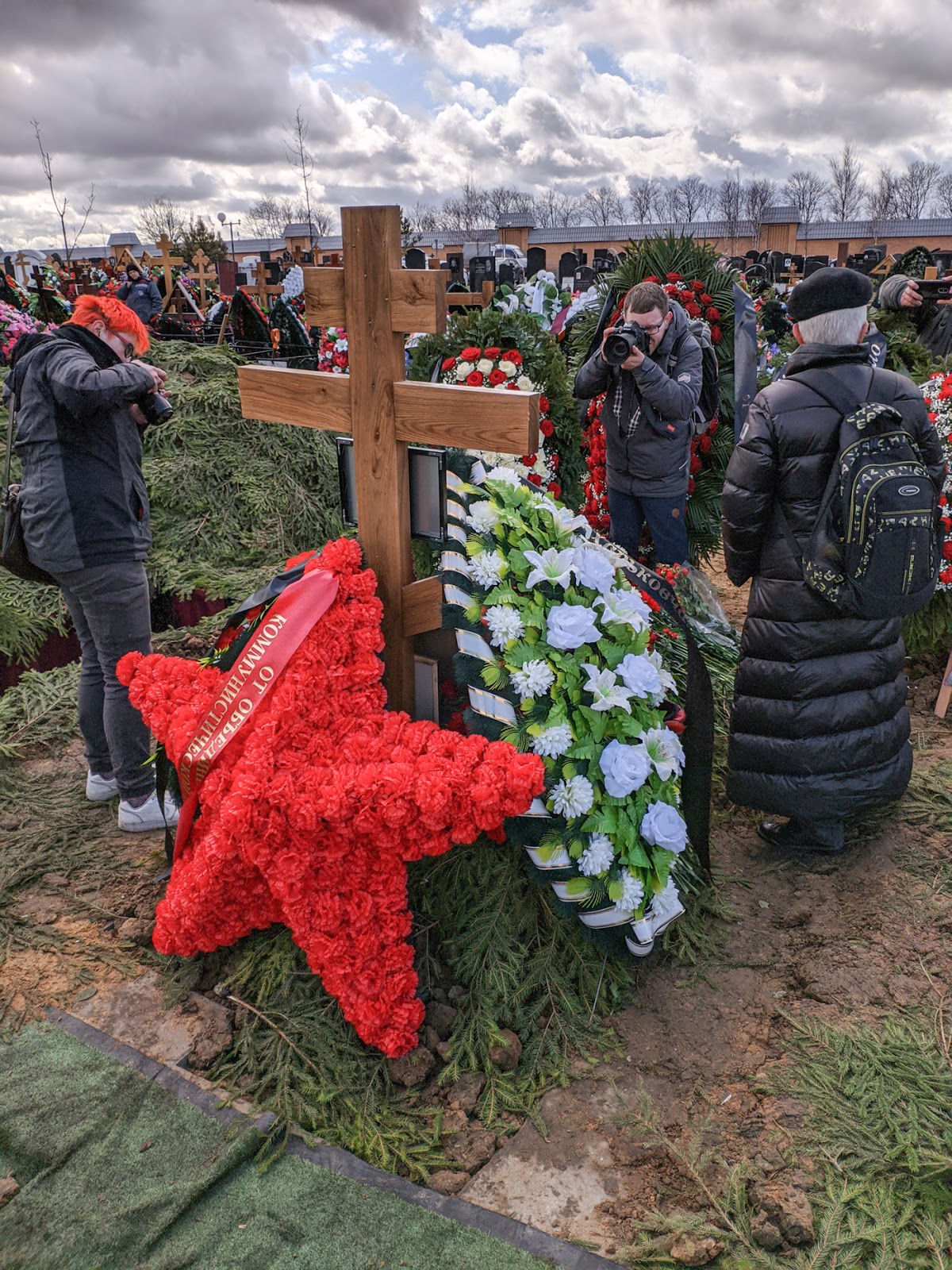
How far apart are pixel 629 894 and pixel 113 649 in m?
1.97

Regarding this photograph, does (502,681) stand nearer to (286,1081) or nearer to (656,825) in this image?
(656,825)

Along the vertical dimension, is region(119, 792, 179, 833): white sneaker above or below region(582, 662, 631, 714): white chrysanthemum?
below

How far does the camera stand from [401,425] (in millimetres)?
2258

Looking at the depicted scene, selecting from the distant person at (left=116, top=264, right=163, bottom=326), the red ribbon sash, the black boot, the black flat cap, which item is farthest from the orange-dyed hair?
the distant person at (left=116, top=264, right=163, bottom=326)

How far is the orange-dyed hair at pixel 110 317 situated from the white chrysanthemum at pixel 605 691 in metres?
2.01

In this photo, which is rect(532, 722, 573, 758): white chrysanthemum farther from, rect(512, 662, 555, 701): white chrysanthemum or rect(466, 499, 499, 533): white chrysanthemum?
rect(466, 499, 499, 533): white chrysanthemum

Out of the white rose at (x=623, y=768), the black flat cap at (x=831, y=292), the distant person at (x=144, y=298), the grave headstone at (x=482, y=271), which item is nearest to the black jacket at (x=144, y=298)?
Answer: the distant person at (x=144, y=298)

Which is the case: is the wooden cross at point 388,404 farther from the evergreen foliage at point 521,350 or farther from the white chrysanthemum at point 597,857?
the evergreen foliage at point 521,350

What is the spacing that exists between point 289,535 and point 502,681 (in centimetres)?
420

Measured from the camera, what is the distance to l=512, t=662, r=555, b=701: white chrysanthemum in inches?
80.6

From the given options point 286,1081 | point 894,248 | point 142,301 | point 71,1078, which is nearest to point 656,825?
point 286,1081

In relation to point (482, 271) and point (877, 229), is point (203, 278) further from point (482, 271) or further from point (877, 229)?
point (877, 229)

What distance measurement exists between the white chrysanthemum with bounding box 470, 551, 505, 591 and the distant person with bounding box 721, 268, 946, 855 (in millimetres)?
983

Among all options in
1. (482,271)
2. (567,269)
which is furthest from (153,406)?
(567,269)
